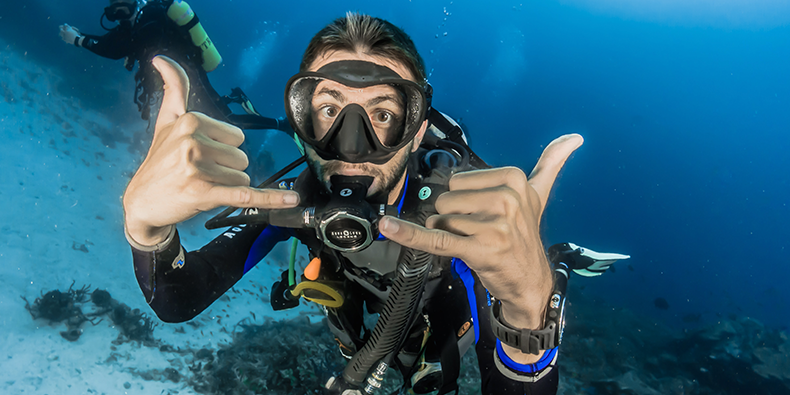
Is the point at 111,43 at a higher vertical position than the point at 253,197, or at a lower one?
higher

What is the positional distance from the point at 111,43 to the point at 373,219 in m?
9.40

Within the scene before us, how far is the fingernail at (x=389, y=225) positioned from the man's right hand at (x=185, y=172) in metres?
0.35

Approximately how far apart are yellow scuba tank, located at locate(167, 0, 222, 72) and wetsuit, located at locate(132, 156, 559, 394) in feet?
23.9

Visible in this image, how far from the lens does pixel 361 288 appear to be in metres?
2.99

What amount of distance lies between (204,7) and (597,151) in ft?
166

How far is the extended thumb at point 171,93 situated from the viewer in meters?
1.36

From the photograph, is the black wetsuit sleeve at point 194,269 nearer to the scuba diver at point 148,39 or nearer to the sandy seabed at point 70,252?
the sandy seabed at point 70,252

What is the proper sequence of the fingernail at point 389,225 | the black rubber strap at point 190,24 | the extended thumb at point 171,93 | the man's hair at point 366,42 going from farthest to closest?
the black rubber strap at point 190,24
the man's hair at point 366,42
the extended thumb at point 171,93
the fingernail at point 389,225

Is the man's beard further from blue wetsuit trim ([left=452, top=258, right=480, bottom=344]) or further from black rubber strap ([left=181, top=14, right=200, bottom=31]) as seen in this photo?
black rubber strap ([left=181, top=14, right=200, bottom=31])

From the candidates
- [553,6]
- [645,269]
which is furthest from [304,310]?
[553,6]

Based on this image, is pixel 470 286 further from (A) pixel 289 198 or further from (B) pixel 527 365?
(A) pixel 289 198

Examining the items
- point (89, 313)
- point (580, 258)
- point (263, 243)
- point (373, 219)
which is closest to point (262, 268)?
point (89, 313)

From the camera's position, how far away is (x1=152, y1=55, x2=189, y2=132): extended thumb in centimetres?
136

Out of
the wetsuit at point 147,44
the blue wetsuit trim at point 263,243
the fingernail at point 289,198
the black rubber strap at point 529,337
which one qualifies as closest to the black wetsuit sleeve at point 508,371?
the black rubber strap at point 529,337
